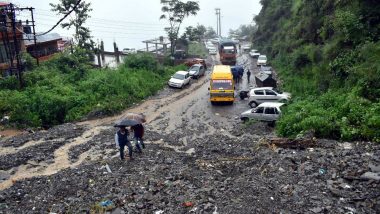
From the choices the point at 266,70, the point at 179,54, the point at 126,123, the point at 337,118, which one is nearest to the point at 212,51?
the point at 179,54

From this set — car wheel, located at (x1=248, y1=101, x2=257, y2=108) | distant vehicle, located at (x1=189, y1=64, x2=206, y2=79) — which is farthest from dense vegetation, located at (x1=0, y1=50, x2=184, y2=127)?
car wheel, located at (x1=248, y1=101, x2=257, y2=108)

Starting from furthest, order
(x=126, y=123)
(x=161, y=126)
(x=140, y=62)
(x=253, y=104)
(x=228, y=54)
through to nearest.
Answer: (x=228, y=54) < (x=140, y=62) < (x=253, y=104) < (x=161, y=126) < (x=126, y=123)

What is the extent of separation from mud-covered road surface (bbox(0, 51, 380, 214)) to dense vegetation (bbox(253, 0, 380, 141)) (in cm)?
163

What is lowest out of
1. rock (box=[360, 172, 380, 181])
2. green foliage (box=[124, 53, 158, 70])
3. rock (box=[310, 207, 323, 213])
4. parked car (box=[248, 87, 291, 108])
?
rock (box=[310, 207, 323, 213])

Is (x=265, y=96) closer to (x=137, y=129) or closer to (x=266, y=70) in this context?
(x=266, y=70)

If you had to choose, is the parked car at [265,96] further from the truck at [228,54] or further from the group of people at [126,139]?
the truck at [228,54]

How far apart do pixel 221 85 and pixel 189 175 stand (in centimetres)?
1602

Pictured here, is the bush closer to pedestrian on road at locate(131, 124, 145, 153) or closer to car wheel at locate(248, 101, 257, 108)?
car wheel at locate(248, 101, 257, 108)

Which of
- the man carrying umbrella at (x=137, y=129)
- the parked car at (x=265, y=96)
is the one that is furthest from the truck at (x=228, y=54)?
the man carrying umbrella at (x=137, y=129)

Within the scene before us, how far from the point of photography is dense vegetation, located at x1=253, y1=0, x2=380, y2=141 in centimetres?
1646

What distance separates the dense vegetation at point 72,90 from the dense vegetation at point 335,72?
1297 cm

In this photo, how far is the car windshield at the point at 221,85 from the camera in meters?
27.6

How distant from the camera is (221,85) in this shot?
27797 mm

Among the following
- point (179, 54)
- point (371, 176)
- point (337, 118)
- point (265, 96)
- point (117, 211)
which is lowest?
point (117, 211)
